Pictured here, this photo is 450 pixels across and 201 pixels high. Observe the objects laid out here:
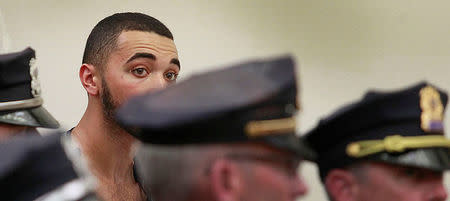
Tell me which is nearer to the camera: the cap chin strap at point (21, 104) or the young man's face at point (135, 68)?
the cap chin strap at point (21, 104)

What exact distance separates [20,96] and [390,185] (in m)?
1.07

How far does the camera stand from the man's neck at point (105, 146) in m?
2.20

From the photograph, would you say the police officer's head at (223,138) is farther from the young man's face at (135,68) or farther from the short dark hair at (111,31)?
the short dark hair at (111,31)

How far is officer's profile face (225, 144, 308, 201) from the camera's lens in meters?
1.06

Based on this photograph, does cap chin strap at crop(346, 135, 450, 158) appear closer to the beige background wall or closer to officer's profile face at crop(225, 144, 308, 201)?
officer's profile face at crop(225, 144, 308, 201)

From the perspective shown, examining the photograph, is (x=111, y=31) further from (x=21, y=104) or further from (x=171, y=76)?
(x=21, y=104)

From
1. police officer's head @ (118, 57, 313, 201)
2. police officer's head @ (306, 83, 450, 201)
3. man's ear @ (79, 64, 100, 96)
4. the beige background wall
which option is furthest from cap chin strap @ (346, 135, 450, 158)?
the beige background wall

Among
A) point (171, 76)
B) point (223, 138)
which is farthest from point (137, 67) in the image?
point (223, 138)

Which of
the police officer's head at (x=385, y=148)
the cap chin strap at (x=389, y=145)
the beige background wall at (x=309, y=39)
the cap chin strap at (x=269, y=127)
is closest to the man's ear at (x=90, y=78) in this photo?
the beige background wall at (x=309, y=39)

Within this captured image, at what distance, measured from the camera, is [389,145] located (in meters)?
1.34

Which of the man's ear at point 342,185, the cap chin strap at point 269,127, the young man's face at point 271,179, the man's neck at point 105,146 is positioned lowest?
the man's neck at point 105,146

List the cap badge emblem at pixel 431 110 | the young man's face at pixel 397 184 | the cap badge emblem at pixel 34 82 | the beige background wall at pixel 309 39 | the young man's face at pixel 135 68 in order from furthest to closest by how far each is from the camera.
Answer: the beige background wall at pixel 309 39 < the young man's face at pixel 135 68 < the cap badge emblem at pixel 34 82 < the cap badge emblem at pixel 431 110 < the young man's face at pixel 397 184

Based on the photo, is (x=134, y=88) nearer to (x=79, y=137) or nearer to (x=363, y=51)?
(x=79, y=137)

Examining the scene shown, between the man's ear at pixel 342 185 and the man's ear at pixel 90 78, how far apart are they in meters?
1.09
